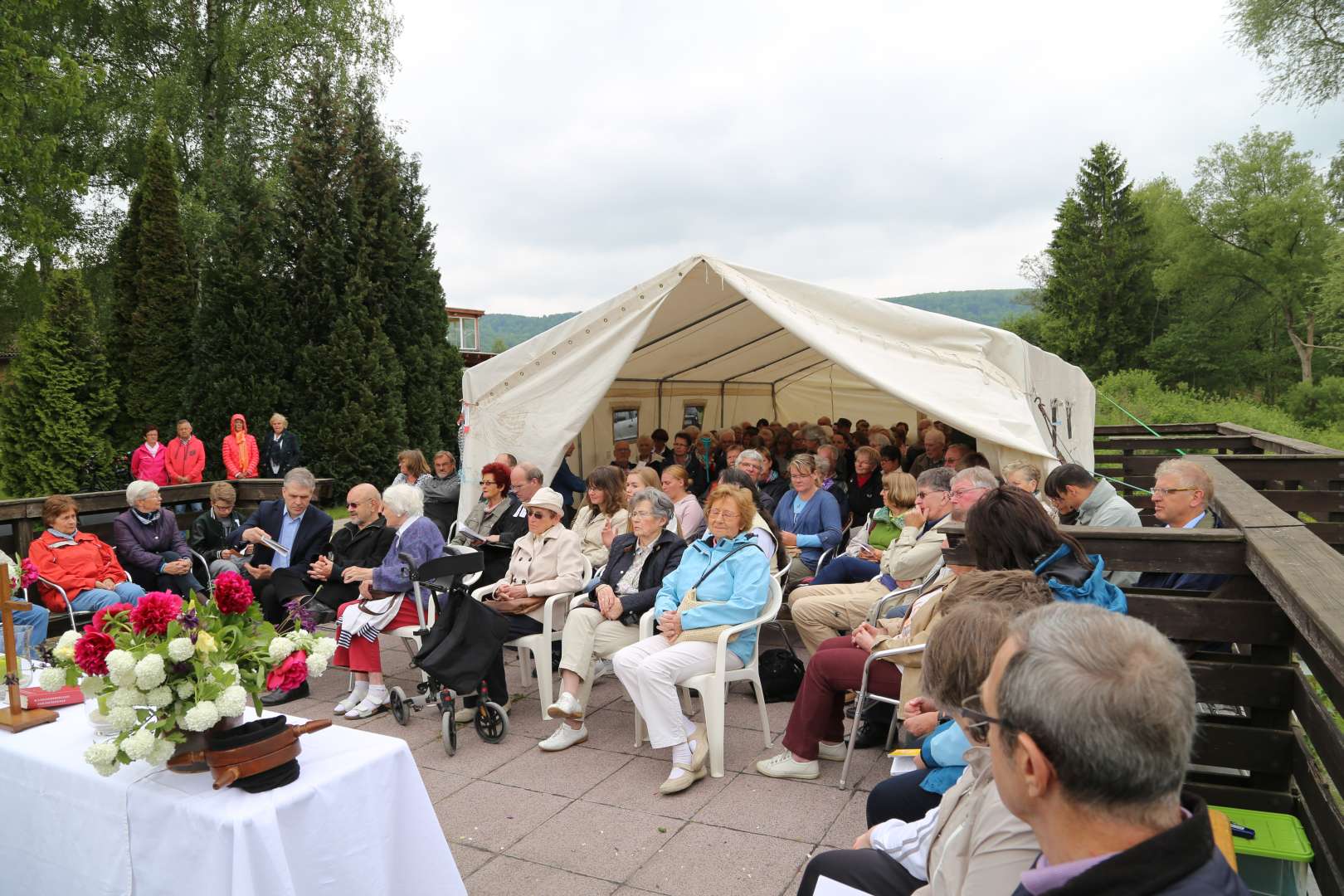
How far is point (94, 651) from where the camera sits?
2322mm

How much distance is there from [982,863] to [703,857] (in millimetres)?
1708

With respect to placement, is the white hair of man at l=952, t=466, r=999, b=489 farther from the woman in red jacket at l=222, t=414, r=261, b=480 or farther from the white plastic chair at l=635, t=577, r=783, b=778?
the woman in red jacket at l=222, t=414, r=261, b=480

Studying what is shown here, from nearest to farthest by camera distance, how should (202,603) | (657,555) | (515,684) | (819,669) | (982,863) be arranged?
1. (982,863)
2. (202,603)
3. (819,669)
4. (657,555)
5. (515,684)

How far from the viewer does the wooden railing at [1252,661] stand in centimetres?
235

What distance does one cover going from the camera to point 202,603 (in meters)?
2.58

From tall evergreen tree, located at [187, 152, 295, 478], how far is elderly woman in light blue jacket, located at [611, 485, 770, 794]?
39.3ft

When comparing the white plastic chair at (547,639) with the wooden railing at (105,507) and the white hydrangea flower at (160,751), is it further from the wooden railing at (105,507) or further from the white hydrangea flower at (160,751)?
the wooden railing at (105,507)

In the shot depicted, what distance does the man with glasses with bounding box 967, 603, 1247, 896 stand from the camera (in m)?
1.10

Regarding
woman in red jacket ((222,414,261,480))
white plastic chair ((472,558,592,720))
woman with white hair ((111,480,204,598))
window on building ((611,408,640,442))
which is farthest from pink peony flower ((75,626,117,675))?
woman in red jacket ((222,414,261,480))

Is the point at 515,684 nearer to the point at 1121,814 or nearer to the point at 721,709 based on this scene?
the point at 721,709

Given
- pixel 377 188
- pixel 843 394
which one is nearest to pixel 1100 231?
pixel 843 394

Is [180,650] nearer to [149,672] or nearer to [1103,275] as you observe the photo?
[149,672]

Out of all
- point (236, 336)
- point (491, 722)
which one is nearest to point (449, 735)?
point (491, 722)

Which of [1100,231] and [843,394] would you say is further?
[1100,231]
